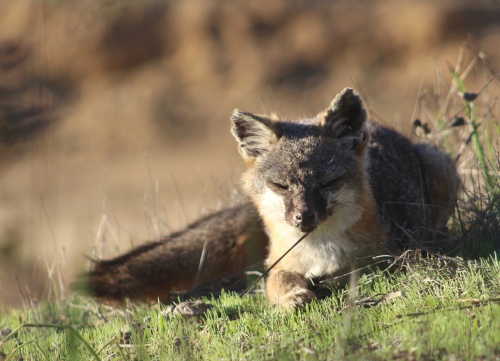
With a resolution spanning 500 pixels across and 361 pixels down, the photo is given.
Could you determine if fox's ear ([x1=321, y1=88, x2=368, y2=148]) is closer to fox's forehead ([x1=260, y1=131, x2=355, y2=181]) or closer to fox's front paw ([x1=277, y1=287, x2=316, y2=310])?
fox's forehead ([x1=260, y1=131, x2=355, y2=181])

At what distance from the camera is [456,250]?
4.93 metres

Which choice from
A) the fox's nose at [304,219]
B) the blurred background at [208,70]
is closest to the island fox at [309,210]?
the fox's nose at [304,219]

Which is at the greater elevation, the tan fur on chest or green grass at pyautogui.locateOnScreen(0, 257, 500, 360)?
the tan fur on chest

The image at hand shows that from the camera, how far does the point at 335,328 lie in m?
3.78

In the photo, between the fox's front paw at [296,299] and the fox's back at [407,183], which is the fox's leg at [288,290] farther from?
the fox's back at [407,183]

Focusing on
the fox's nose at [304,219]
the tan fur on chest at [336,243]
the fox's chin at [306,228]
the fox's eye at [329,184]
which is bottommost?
the tan fur on chest at [336,243]

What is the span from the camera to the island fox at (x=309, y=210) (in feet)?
16.0

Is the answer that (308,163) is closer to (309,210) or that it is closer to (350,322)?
(309,210)

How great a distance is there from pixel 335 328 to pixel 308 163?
1.46 metres

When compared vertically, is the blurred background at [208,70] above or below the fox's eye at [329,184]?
above

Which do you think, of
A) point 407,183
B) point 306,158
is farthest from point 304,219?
point 407,183

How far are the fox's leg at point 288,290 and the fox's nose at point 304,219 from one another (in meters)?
0.44

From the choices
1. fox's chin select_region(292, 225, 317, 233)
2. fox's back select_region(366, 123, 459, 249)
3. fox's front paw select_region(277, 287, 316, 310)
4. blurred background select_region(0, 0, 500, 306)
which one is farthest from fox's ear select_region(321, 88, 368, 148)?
blurred background select_region(0, 0, 500, 306)

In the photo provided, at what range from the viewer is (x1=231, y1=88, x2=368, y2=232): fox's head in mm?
4785
